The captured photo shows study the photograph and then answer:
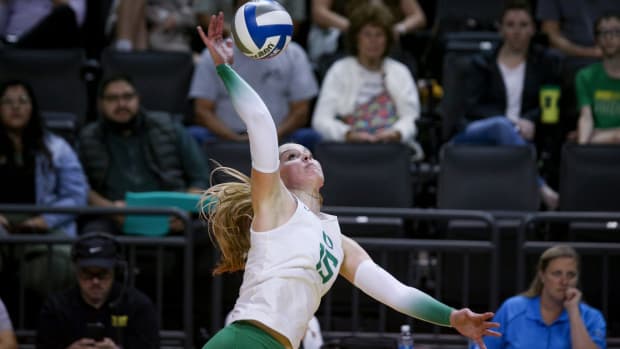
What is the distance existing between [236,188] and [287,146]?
0.28 metres

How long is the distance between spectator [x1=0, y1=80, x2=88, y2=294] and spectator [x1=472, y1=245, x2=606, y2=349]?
9.32ft

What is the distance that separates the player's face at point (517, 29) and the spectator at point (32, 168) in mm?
3269

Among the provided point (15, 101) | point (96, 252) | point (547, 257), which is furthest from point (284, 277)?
point (15, 101)

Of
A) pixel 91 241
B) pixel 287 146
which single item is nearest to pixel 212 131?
pixel 91 241

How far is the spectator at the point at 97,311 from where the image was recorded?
275 inches

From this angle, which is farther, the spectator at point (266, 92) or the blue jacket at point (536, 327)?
the spectator at point (266, 92)

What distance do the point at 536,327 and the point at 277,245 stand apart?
2632mm

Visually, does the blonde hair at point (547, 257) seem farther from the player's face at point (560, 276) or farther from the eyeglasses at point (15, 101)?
the eyeglasses at point (15, 101)

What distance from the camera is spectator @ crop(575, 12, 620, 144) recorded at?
29.1 feet

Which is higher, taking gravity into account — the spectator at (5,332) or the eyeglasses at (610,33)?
the eyeglasses at (610,33)

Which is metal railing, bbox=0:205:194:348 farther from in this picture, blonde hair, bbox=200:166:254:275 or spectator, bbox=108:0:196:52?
spectator, bbox=108:0:196:52

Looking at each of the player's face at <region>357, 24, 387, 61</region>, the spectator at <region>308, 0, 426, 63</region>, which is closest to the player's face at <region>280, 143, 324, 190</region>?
the player's face at <region>357, 24, 387, 61</region>

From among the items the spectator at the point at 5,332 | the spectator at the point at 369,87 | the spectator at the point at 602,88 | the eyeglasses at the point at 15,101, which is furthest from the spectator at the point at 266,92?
the spectator at the point at 5,332

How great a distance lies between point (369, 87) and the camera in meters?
9.01
